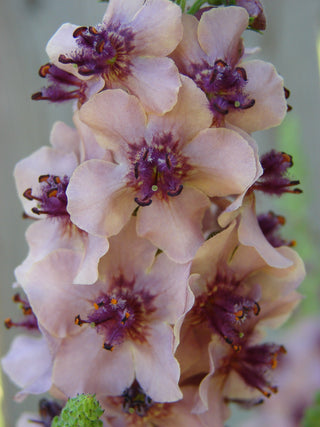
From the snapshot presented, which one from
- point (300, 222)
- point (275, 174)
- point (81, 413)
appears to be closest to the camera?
point (81, 413)

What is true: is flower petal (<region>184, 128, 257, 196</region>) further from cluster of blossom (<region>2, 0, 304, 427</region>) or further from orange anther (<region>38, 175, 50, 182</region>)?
orange anther (<region>38, 175, 50, 182</region>)

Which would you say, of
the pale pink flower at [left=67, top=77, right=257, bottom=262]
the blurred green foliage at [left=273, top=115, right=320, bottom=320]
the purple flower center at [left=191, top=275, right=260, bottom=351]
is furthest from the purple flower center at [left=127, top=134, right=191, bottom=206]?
the blurred green foliage at [left=273, top=115, right=320, bottom=320]

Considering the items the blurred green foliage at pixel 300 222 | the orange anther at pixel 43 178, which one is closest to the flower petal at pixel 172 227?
the orange anther at pixel 43 178

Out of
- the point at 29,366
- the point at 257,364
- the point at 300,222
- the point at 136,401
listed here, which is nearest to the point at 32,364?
the point at 29,366

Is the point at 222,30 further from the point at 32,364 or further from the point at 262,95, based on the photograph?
the point at 32,364

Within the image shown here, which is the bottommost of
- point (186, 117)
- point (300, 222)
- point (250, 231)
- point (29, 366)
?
point (300, 222)
